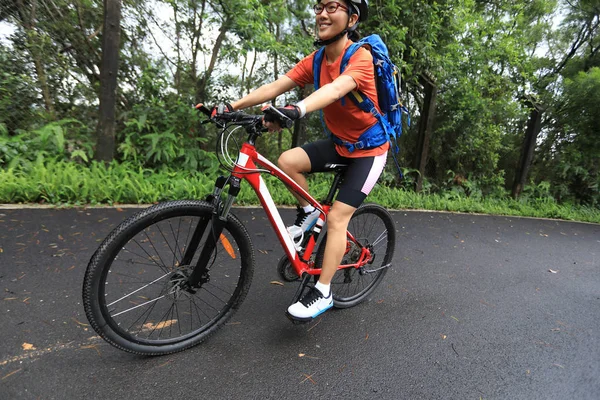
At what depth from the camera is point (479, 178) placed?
838cm

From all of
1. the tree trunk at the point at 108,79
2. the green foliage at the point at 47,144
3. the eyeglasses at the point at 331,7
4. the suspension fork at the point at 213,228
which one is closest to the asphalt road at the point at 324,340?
the suspension fork at the point at 213,228

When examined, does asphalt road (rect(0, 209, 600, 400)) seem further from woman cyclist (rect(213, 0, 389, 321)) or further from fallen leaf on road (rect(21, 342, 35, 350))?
woman cyclist (rect(213, 0, 389, 321))

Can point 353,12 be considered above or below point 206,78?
below

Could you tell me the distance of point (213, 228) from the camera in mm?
Result: 1984

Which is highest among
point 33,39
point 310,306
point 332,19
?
point 33,39

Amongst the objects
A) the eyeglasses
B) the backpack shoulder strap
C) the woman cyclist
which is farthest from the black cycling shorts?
the eyeglasses

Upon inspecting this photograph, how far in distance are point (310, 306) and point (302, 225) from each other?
2.02 ft

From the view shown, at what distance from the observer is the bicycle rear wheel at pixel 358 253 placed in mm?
2820

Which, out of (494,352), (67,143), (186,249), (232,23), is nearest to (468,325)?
(494,352)

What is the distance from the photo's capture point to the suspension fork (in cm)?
195

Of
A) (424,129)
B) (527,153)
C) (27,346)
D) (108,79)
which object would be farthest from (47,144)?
(527,153)

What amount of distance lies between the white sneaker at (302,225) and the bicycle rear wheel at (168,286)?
0.49 meters

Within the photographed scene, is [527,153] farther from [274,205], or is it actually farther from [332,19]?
[274,205]

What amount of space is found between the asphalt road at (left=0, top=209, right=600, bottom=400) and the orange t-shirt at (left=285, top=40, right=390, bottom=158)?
53.9 inches
